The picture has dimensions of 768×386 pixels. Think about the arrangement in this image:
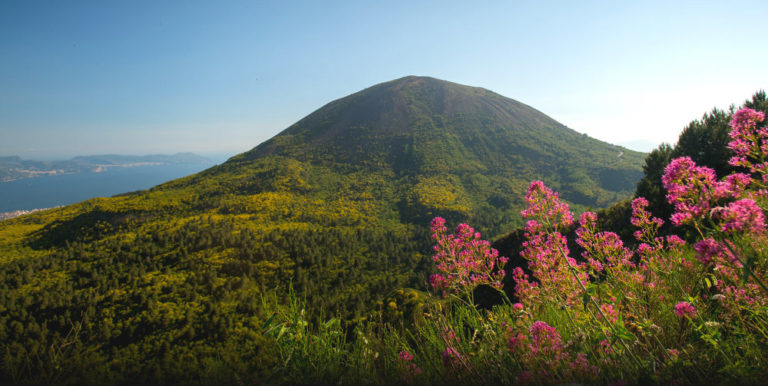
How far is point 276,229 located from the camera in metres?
54.5

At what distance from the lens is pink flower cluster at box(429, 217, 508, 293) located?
2465 millimetres

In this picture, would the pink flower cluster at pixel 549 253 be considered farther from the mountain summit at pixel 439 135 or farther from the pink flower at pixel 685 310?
the mountain summit at pixel 439 135

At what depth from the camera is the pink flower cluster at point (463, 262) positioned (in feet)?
8.09

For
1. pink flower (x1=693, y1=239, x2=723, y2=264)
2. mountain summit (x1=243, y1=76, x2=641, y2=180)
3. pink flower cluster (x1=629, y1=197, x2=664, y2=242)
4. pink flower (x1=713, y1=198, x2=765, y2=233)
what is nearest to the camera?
pink flower (x1=713, y1=198, x2=765, y2=233)

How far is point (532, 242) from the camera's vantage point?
2445mm

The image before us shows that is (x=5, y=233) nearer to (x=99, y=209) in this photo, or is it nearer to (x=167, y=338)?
(x=99, y=209)

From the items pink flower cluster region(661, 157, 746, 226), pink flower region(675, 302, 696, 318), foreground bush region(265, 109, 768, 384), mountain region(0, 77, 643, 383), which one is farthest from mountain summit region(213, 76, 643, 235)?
pink flower region(675, 302, 696, 318)

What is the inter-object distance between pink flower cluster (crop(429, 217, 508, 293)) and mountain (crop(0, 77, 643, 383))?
120 cm

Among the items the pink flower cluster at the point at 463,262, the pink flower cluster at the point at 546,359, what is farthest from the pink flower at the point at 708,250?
the pink flower cluster at the point at 463,262

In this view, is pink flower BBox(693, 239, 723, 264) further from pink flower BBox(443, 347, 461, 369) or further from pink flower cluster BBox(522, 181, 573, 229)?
pink flower BBox(443, 347, 461, 369)

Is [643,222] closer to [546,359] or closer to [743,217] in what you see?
[743,217]

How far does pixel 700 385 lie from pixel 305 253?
48414mm

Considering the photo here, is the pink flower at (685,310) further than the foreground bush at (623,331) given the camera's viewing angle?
Yes

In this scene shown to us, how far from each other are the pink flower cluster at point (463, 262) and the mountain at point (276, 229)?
120cm
